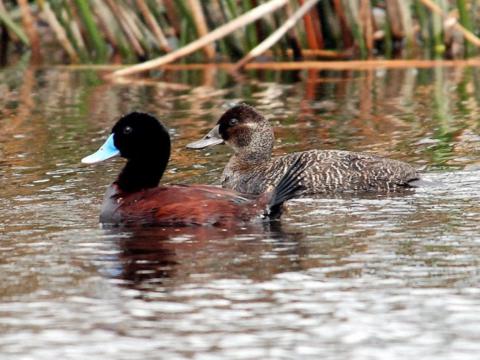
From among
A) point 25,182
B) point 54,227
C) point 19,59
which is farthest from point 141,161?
point 19,59

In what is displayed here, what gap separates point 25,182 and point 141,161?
1.90 m

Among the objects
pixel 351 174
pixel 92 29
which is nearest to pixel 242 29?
pixel 92 29

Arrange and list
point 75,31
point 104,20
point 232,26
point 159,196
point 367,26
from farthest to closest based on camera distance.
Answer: point 75,31 → point 104,20 → point 367,26 → point 232,26 → point 159,196

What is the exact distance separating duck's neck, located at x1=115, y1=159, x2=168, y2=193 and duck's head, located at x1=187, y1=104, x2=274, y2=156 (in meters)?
2.21

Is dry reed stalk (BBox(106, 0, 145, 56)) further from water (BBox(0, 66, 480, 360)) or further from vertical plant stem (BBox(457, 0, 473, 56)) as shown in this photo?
vertical plant stem (BBox(457, 0, 473, 56))

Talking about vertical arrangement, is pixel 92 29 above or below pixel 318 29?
above

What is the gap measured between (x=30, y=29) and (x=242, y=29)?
3.35m

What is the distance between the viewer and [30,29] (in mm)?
20062

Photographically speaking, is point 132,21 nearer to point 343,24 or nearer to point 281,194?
point 343,24

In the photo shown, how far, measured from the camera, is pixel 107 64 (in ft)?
64.1

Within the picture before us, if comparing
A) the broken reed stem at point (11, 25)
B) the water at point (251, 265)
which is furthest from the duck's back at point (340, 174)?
the broken reed stem at point (11, 25)

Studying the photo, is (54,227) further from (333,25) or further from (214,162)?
(333,25)

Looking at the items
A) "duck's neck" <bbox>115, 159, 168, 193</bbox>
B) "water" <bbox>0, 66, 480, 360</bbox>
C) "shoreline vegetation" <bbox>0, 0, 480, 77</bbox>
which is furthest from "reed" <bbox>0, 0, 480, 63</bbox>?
"duck's neck" <bbox>115, 159, 168, 193</bbox>

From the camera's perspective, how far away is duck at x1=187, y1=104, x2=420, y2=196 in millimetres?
10672
